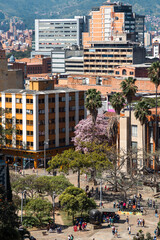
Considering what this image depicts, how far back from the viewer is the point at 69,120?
157m

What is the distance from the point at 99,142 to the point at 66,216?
32.0 metres

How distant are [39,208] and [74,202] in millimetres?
5872

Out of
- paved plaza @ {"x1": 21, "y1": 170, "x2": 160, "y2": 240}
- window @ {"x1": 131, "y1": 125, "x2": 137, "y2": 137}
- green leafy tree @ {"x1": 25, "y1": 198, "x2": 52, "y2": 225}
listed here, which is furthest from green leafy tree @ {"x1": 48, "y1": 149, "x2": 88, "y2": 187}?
green leafy tree @ {"x1": 25, "y1": 198, "x2": 52, "y2": 225}

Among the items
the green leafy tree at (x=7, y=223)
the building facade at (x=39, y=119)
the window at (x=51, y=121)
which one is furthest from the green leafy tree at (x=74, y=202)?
the window at (x=51, y=121)

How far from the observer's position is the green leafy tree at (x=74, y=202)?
344ft

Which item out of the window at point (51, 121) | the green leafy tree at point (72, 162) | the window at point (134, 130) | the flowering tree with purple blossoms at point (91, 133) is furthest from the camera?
the window at point (51, 121)

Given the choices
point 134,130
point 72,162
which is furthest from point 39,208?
point 134,130

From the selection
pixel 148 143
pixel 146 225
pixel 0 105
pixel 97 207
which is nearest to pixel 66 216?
pixel 97 207

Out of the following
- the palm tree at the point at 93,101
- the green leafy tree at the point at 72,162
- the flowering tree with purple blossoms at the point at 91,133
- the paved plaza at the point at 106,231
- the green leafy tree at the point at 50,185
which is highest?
the palm tree at the point at 93,101

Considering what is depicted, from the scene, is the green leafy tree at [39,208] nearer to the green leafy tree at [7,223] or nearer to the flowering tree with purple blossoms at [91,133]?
the green leafy tree at [7,223]

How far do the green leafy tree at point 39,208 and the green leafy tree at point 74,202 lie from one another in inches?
111

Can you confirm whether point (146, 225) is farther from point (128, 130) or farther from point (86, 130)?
point (86, 130)

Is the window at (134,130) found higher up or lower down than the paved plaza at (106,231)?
higher up

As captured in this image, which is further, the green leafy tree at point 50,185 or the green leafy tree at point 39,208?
the green leafy tree at point 50,185
